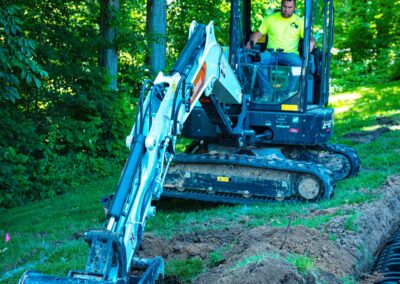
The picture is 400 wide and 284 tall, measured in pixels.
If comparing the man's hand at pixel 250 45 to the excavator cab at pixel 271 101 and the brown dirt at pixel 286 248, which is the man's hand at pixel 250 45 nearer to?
the excavator cab at pixel 271 101

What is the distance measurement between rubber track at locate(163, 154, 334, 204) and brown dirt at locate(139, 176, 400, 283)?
0.92 metres

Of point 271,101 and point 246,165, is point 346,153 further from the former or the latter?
point 246,165

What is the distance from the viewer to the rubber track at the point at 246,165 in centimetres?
968

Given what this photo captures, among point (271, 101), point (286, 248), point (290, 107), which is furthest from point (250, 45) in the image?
point (286, 248)

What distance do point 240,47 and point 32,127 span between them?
548cm

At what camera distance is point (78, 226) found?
9.73 meters

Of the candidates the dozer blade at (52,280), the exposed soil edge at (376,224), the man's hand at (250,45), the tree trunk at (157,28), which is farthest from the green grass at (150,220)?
the tree trunk at (157,28)

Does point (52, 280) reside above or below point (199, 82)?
below

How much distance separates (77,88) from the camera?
616 inches

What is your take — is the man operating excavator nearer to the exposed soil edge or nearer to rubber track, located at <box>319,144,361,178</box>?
rubber track, located at <box>319,144,361,178</box>

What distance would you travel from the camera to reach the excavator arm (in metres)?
5.02

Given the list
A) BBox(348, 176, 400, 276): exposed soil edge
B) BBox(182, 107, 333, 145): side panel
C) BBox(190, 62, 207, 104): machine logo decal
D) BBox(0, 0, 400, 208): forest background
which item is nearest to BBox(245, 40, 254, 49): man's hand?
BBox(182, 107, 333, 145): side panel

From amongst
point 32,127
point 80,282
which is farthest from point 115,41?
point 80,282

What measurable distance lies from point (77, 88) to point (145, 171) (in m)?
10.2
